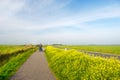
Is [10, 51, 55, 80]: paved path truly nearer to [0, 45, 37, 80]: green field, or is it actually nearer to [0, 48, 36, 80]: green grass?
[0, 48, 36, 80]: green grass

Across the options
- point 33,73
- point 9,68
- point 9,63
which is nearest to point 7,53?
point 9,63

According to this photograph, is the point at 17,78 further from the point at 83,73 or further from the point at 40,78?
the point at 83,73

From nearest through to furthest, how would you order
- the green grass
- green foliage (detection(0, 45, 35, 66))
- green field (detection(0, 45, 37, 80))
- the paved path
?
the paved path < the green grass < green field (detection(0, 45, 37, 80)) < green foliage (detection(0, 45, 35, 66))

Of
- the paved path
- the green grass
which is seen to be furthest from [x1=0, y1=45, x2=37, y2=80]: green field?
the paved path

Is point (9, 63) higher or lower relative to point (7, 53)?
lower

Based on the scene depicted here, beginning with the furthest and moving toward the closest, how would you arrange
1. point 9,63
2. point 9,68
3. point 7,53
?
point 7,53 → point 9,63 → point 9,68

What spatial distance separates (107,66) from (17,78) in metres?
6.52

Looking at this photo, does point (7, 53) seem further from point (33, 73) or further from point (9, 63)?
point (33, 73)

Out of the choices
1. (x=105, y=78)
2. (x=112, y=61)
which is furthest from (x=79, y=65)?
(x=105, y=78)

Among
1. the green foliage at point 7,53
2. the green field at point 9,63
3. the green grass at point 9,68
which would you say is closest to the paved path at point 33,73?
the green grass at point 9,68

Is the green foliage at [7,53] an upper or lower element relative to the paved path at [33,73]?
upper

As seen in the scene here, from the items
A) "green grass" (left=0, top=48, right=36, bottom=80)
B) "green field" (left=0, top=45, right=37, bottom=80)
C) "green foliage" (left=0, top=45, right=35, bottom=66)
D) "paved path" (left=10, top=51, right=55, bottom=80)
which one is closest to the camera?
→ "paved path" (left=10, top=51, right=55, bottom=80)

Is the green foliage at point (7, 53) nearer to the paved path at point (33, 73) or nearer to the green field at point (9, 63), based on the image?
the green field at point (9, 63)

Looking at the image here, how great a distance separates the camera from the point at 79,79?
891 cm
